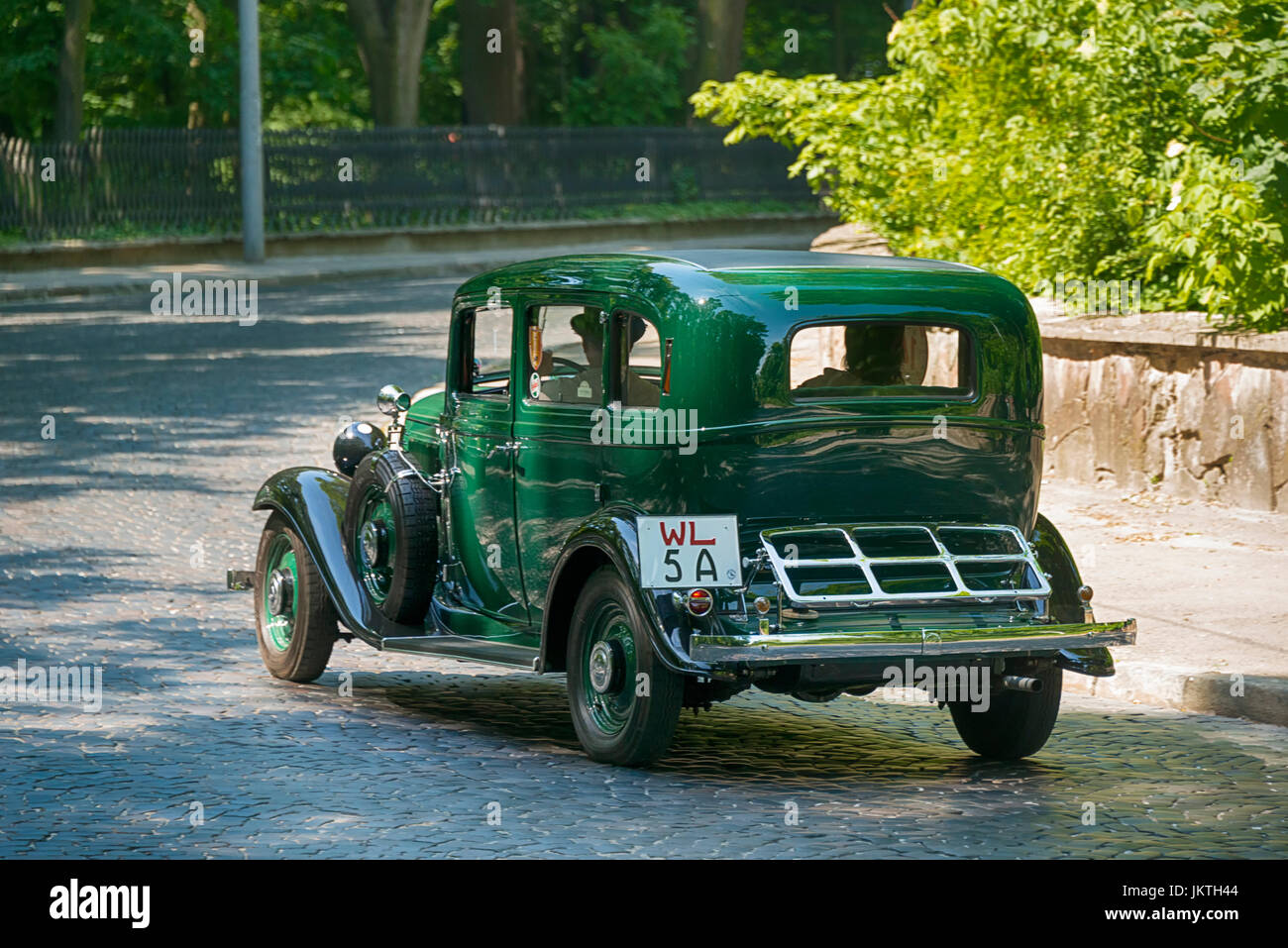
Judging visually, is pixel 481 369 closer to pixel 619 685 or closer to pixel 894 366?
pixel 894 366

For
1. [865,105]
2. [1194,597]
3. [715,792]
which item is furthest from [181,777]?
Answer: [865,105]

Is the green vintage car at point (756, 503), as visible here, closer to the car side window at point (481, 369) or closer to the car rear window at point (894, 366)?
the car rear window at point (894, 366)

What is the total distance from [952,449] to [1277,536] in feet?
15.5

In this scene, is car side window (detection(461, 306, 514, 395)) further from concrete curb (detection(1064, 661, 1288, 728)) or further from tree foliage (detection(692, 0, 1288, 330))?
tree foliage (detection(692, 0, 1288, 330))

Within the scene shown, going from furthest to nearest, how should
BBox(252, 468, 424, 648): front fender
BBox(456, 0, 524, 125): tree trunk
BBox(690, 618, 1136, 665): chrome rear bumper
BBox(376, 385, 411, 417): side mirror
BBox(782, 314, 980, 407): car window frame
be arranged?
BBox(456, 0, 524, 125): tree trunk < BBox(376, 385, 411, 417): side mirror < BBox(252, 468, 424, 648): front fender < BBox(782, 314, 980, 407): car window frame < BBox(690, 618, 1136, 665): chrome rear bumper

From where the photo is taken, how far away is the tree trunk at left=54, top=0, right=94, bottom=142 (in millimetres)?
34188

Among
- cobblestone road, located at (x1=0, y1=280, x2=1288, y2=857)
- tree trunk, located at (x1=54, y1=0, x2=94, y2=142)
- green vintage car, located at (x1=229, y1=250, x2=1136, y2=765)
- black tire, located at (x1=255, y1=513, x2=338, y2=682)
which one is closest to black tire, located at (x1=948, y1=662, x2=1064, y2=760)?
green vintage car, located at (x1=229, y1=250, x2=1136, y2=765)

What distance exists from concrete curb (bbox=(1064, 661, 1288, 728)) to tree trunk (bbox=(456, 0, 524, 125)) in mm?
33336

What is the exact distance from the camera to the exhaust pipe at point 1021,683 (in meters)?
6.69

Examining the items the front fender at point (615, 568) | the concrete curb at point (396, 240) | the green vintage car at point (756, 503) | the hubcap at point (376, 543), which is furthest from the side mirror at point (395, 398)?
the concrete curb at point (396, 240)

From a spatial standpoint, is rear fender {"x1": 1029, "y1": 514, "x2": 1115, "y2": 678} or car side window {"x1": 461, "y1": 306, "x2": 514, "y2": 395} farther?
car side window {"x1": 461, "y1": 306, "x2": 514, "y2": 395}

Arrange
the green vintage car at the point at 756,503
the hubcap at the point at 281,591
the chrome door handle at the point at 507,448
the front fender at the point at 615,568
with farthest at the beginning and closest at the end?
1. the hubcap at the point at 281,591
2. the chrome door handle at the point at 507,448
3. the green vintage car at the point at 756,503
4. the front fender at the point at 615,568

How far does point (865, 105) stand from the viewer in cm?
1603

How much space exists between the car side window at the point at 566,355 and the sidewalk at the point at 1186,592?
2722mm
